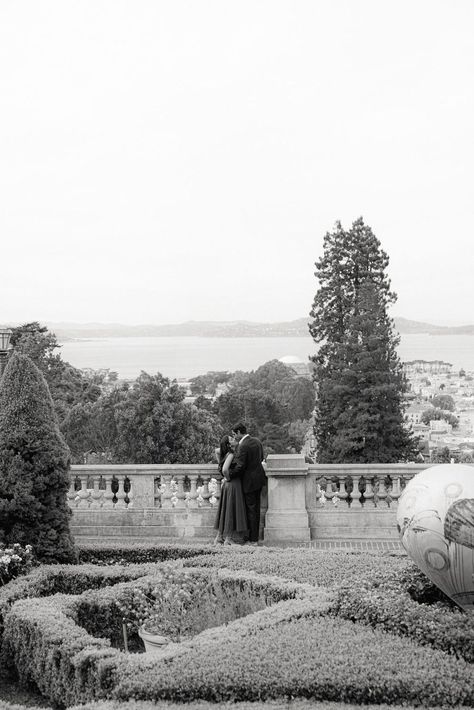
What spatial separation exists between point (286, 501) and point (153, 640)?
6.02 m

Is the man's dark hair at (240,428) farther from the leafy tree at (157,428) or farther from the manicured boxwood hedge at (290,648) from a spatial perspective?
the leafy tree at (157,428)

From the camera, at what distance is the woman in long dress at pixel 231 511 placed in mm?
12562

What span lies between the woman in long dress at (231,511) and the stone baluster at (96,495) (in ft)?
8.17

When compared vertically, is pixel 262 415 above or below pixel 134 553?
below

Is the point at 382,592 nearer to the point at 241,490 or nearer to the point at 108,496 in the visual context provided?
the point at 241,490

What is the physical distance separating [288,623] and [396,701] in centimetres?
171

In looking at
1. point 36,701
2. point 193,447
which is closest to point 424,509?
point 36,701

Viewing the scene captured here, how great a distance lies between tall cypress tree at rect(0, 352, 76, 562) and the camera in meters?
10.1

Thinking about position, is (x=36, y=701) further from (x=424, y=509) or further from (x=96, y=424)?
(x=96, y=424)

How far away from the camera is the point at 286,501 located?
13.4 meters

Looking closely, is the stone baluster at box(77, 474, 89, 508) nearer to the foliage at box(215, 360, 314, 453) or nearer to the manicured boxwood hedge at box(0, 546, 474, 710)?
the manicured boxwood hedge at box(0, 546, 474, 710)

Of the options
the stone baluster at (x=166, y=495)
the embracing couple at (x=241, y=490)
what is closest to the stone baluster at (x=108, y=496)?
the stone baluster at (x=166, y=495)

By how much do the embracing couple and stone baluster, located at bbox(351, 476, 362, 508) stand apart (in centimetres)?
185

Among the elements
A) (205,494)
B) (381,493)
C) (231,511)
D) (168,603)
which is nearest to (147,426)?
(205,494)
